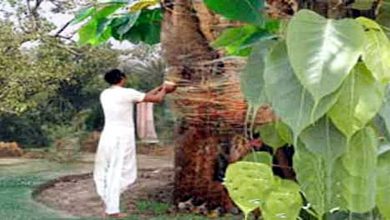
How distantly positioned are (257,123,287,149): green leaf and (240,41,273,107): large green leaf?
0.10 metres

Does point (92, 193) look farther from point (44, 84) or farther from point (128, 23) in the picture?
point (128, 23)

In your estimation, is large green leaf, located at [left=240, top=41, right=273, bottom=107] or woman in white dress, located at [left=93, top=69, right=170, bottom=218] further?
woman in white dress, located at [left=93, top=69, right=170, bottom=218]

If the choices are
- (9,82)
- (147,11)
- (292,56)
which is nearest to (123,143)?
(9,82)

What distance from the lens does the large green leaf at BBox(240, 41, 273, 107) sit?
2.23ft

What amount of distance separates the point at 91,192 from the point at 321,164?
5.22 meters

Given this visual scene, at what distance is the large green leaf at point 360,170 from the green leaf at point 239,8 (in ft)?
0.64

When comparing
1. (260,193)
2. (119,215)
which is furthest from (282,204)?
(119,215)

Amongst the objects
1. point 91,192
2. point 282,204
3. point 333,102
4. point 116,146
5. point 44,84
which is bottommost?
point 91,192

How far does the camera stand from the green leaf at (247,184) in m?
0.71

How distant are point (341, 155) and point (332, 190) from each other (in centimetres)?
3

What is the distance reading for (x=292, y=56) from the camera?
61cm

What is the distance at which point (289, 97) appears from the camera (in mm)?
619

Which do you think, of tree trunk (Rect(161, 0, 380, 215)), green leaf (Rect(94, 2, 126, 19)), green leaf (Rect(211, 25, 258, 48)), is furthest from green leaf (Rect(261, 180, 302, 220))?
tree trunk (Rect(161, 0, 380, 215))

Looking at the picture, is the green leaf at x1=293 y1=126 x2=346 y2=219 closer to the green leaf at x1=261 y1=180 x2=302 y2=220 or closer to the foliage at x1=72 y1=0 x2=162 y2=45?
the green leaf at x1=261 y1=180 x2=302 y2=220
